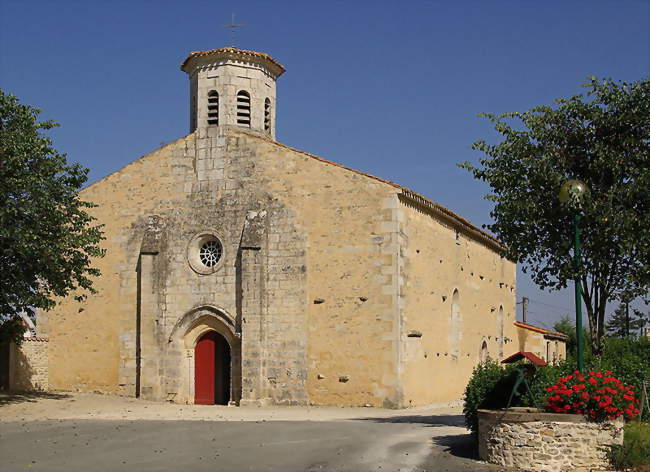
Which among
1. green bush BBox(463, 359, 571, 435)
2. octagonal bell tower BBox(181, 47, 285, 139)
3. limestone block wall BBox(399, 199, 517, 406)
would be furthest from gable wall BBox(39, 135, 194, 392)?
green bush BBox(463, 359, 571, 435)

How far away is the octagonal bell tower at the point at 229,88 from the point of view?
2572cm

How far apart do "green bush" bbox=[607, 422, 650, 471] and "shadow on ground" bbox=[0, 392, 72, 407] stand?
16.1 m

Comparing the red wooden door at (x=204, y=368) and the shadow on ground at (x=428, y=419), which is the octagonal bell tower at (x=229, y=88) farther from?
the shadow on ground at (x=428, y=419)

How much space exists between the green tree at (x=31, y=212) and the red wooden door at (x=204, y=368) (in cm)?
473

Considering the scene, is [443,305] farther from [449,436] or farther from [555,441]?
[555,441]

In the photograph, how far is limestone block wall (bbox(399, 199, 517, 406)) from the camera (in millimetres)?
22734

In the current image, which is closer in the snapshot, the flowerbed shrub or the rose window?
the flowerbed shrub

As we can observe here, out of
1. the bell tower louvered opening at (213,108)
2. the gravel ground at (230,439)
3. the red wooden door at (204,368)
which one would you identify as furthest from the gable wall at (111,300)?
the gravel ground at (230,439)

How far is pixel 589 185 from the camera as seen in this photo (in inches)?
620

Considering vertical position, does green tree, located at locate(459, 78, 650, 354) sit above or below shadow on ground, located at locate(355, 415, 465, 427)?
above

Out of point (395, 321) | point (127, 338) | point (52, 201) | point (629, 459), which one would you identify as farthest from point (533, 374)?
point (127, 338)

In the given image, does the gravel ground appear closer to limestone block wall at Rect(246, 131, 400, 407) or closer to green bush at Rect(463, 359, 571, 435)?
green bush at Rect(463, 359, 571, 435)

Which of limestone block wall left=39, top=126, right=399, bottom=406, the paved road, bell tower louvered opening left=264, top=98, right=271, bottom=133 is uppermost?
bell tower louvered opening left=264, top=98, right=271, bottom=133

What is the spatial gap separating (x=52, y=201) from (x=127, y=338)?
19.9 ft
